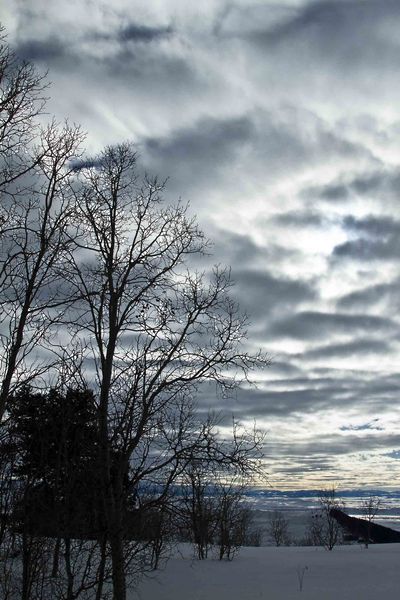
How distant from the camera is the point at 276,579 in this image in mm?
28203

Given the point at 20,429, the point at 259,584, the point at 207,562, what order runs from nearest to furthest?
1. the point at 20,429
2. the point at 259,584
3. the point at 207,562

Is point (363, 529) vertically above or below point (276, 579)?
below

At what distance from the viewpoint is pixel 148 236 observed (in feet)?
55.6

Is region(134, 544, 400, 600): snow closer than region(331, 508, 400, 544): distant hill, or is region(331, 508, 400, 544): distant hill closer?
region(134, 544, 400, 600): snow

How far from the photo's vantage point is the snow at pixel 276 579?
23875 millimetres

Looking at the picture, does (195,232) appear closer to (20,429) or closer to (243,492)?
(20,429)

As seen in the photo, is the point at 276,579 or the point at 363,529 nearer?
the point at 276,579

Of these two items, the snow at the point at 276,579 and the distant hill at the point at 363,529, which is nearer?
the snow at the point at 276,579

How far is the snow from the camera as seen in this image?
2388 centimetres

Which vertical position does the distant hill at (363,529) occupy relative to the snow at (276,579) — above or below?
below

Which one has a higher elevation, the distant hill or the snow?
the snow

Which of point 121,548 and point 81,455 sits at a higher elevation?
point 81,455

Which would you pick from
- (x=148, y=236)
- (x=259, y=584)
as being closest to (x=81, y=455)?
(x=148, y=236)

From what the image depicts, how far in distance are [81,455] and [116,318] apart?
3815 millimetres
